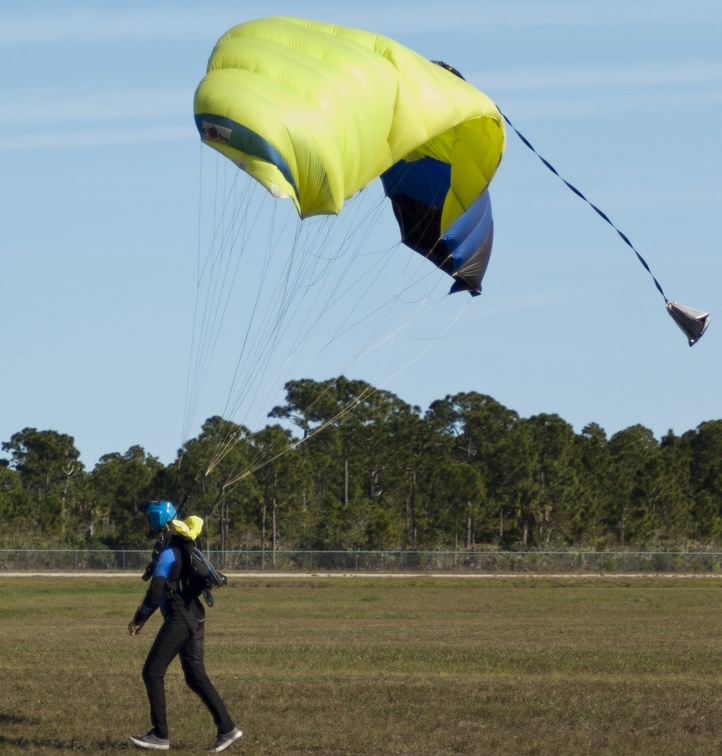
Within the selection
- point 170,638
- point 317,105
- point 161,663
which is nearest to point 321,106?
point 317,105

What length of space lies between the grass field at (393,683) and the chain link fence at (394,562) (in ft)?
85.5

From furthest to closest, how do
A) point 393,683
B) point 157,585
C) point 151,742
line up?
point 393,683 < point 157,585 < point 151,742

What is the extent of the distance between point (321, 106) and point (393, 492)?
61044 mm

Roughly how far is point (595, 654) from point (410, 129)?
7915 millimetres

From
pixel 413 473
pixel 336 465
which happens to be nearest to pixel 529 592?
pixel 413 473

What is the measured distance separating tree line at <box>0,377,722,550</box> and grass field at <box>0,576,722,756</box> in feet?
107

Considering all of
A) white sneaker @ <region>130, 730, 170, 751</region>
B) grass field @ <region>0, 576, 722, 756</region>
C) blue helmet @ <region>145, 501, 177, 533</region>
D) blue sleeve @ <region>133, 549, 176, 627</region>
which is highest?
blue helmet @ <region>145, 501, 177, 533</region>

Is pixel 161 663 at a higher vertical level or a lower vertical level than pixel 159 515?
lower

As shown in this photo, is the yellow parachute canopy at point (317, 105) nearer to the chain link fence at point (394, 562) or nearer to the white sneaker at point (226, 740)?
the white sneaker at point (226, 740)

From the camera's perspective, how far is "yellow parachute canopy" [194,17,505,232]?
11.6 metres

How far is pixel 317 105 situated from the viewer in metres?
11.8

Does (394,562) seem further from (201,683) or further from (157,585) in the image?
(157,585)

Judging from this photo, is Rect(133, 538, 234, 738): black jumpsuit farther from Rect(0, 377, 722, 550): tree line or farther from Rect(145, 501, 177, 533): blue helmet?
Rect(0, 377, 722, 550): tree line

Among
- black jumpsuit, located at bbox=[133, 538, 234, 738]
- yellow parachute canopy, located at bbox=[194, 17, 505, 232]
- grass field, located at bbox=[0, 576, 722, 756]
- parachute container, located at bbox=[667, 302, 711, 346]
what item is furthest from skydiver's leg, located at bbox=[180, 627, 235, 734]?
parachute container, located at bbox=[667, 302, 711, 346]
